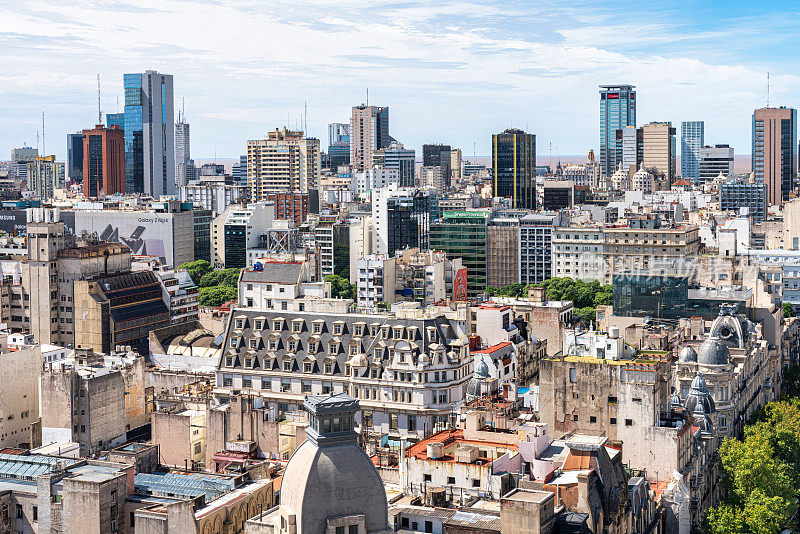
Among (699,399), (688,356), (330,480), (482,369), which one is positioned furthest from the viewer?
(482,369)

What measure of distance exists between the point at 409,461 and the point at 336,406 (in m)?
29.5

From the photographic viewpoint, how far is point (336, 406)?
2359 inches

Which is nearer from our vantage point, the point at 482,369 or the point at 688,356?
the point at 688,356

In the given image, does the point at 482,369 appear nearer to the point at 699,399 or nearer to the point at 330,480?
A: the point at 699,399

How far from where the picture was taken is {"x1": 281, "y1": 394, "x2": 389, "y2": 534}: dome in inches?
2293

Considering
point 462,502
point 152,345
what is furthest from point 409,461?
point 152,345

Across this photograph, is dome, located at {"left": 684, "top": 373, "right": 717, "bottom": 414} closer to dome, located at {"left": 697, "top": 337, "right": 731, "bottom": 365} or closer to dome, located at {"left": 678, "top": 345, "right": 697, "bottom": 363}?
→ dome, located at {"left": 697, "top": 337, "right": 731, "bottom": 365}

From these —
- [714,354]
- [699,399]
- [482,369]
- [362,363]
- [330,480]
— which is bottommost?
[699,399]

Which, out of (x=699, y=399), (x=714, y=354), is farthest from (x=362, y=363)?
(x=714, y=354)

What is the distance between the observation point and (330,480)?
192ft

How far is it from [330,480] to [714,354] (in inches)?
2608

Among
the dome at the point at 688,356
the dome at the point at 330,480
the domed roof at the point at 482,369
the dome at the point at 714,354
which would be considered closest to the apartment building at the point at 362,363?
the domed roof at the point at 482,369

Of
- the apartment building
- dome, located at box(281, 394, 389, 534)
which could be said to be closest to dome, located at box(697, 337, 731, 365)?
the apartment building

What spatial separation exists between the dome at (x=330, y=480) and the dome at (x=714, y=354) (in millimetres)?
63078
